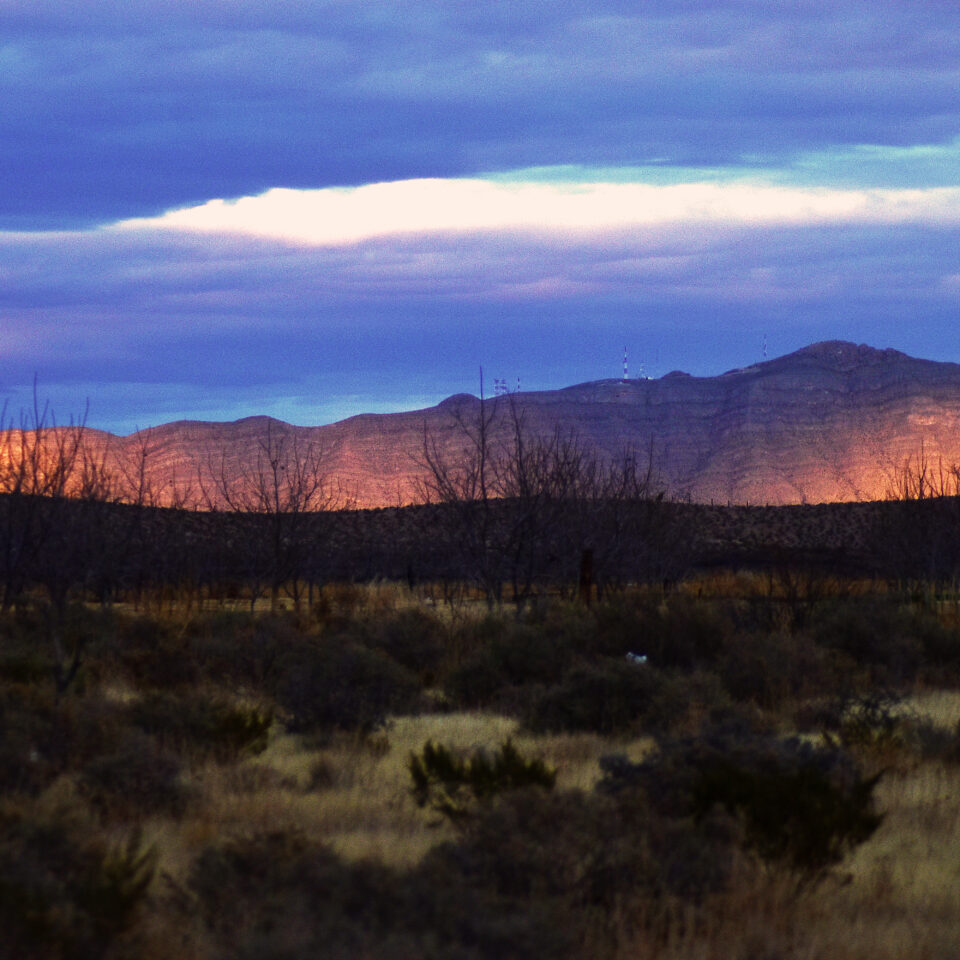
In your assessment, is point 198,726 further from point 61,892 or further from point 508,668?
point 508,668

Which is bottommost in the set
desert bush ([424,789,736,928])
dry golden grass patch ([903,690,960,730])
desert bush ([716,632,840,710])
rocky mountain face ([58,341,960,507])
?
dry golden grass patch ([903,690,960,730])

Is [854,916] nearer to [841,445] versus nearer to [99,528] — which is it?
[99,528]

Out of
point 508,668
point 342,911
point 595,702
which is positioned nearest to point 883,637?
point 508,668

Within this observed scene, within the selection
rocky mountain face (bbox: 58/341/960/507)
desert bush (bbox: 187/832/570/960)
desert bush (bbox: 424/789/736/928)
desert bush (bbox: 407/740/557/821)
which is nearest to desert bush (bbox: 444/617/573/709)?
desert bush (bbox: 407/740/557/821)

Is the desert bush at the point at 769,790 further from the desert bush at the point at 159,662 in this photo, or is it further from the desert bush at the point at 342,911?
the desert bush at the point at 159,662

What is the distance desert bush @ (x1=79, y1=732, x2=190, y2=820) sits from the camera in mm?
7059

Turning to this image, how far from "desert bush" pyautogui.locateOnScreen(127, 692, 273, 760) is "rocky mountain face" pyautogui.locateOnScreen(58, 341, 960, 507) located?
9731 centimetres

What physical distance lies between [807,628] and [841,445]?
109348mm

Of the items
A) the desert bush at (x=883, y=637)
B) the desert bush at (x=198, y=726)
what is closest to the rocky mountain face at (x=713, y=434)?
the desert bush at (x=883, y=637)

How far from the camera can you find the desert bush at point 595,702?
424 inches

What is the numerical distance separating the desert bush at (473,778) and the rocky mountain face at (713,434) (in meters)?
99.3

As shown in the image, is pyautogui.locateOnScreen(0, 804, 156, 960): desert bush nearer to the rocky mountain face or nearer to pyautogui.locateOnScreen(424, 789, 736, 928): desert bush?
pyautogui.locateOnScreen(424, 789, 736, 928): desert bush

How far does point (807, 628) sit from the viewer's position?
17.4m

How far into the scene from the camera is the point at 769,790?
5996 mm
